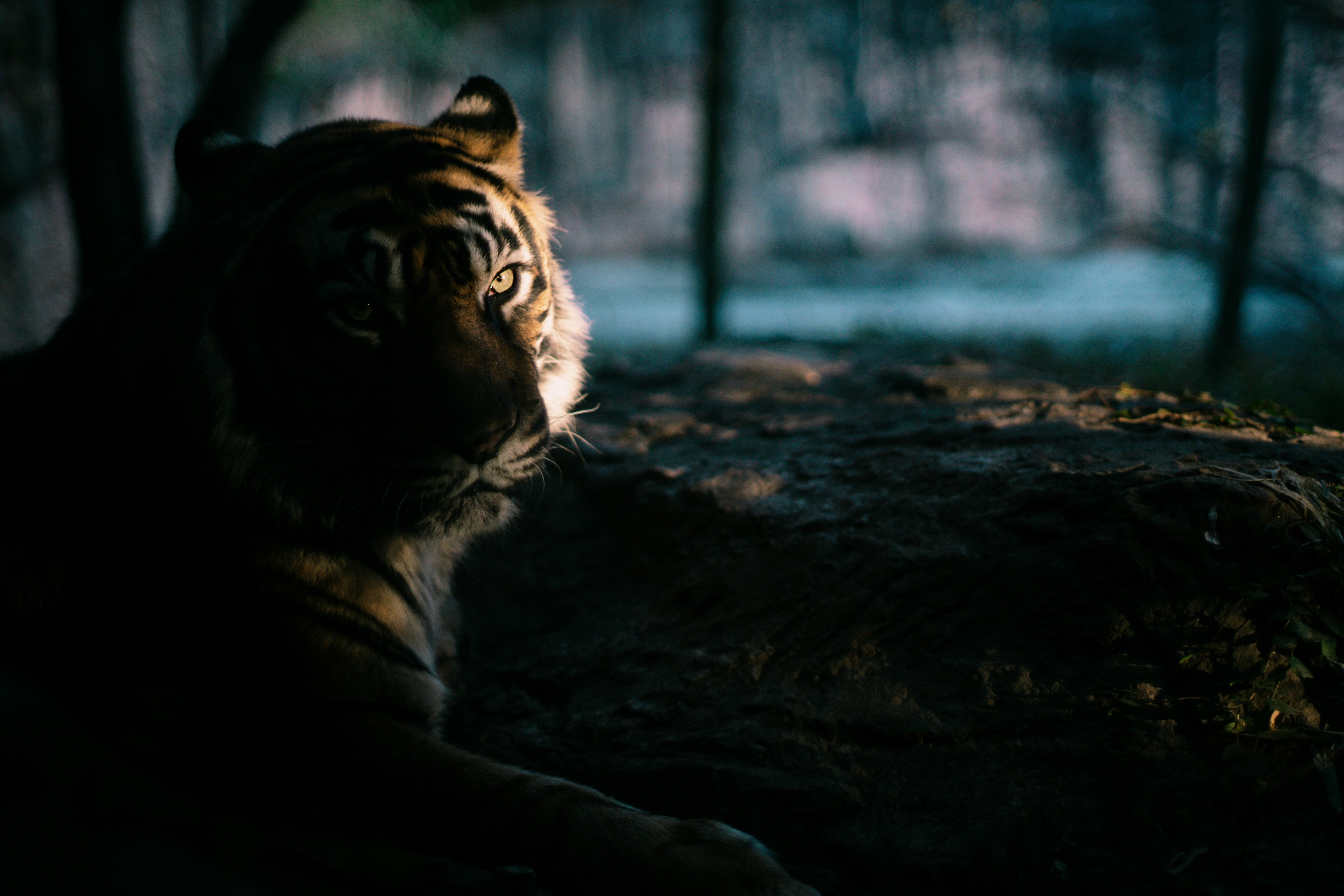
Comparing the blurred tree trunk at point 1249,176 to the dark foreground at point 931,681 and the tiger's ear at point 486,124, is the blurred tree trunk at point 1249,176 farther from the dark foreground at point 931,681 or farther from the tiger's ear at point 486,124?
the tiger's ear at point 486,124

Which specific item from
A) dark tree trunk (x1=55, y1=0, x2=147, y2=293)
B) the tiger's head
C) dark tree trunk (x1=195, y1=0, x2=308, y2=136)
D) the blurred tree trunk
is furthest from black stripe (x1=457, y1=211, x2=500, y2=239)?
the blurred tree trunk

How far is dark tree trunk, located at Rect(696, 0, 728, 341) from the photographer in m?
6.61

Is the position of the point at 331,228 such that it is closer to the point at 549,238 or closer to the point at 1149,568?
the point at 549,238

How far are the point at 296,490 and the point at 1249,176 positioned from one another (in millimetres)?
6225

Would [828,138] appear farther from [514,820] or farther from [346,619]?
[514,820]

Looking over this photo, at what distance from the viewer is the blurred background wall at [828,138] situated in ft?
17.6

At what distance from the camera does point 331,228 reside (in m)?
1.86

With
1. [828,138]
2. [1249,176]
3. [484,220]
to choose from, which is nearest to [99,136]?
[484,220]

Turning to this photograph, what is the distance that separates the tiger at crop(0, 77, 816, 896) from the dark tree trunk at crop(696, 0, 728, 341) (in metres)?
5.11

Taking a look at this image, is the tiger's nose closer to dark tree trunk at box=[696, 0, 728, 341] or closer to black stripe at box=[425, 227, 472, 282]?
black stripe at box=[425, 227, 472, 282]

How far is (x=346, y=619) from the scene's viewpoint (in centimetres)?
186

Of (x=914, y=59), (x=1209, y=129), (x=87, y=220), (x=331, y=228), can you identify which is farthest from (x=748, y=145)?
(x=331, y=228)

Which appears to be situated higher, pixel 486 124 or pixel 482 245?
pixel 486 124

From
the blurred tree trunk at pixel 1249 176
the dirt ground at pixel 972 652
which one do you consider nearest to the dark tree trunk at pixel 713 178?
the blurred tree trunk at pixel 1249 176
